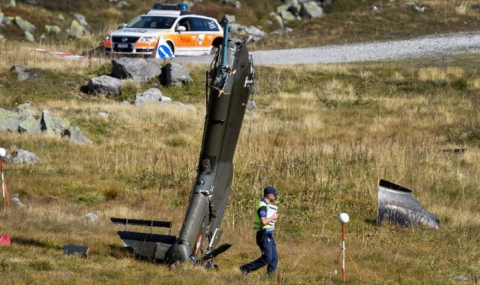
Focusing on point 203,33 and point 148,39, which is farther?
point 203,33

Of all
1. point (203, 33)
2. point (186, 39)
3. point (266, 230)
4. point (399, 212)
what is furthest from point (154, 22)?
point (266, 230)

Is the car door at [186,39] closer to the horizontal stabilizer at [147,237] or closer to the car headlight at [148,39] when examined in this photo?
the car headlight at [148,39]

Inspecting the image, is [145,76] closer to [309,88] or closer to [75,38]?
[309,88]

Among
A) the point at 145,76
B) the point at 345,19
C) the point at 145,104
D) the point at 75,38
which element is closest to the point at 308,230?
the point at 145,104

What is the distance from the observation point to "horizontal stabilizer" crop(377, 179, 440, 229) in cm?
1647

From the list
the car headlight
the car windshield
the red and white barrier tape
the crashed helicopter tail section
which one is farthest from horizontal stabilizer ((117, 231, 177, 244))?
the car windshield

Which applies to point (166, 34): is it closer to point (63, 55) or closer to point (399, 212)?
point (63, 55)

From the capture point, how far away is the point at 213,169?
473 inches

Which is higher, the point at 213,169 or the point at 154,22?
the point at 213,169

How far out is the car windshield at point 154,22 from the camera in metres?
33.6

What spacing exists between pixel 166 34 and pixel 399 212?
17.8 meters

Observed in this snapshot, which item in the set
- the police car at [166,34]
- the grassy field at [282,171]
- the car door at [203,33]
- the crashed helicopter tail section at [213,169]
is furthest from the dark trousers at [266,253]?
the car door at [203,33]

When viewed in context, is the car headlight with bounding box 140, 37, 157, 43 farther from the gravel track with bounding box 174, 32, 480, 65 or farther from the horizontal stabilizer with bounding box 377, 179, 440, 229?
the horizontal stabilizer with bounding box 377, 179, 440, 229

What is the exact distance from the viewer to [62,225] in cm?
1431
